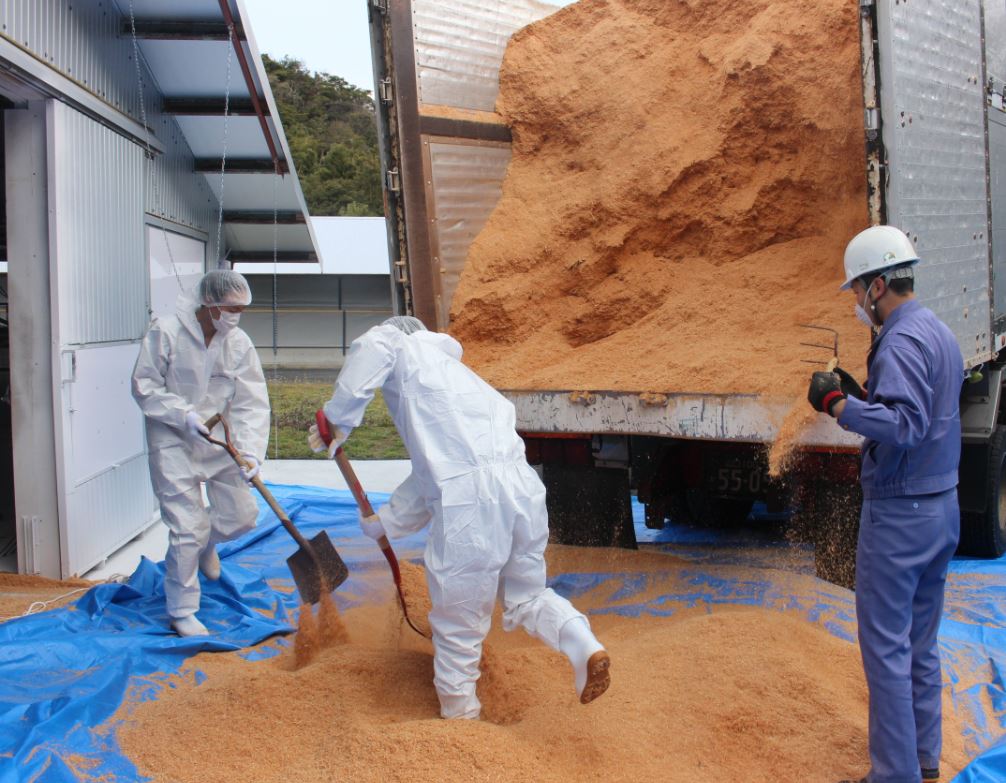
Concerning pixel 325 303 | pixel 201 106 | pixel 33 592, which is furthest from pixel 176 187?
pixel 325 303

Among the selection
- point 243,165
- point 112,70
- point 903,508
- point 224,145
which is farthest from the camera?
point 243,165

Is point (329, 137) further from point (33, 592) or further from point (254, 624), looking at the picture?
point (254, 624)

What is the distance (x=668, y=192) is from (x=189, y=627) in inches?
133

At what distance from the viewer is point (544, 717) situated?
3287 millimetres

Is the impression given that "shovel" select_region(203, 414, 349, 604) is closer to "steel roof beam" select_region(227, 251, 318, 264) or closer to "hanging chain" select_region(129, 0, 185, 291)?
"hanging chain" select_region(129, 0, 185, 291)

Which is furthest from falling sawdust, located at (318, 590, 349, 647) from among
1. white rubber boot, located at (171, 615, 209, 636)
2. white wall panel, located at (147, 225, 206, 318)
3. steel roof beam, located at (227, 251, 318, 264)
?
steel roof beam, located at (227, 251, 318, 264)

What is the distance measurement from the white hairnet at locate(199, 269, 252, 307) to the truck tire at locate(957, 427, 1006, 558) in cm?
444

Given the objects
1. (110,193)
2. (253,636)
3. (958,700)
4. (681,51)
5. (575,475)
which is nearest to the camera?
(958,700)

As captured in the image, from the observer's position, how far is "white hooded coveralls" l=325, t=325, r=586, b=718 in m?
3.29

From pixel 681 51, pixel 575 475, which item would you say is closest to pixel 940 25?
pixel 681 51

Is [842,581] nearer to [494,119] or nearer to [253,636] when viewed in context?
[253,636]

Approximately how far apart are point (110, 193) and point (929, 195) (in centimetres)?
483

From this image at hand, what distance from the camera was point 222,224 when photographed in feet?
28.8

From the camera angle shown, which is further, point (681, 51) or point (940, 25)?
point (681, 51)
